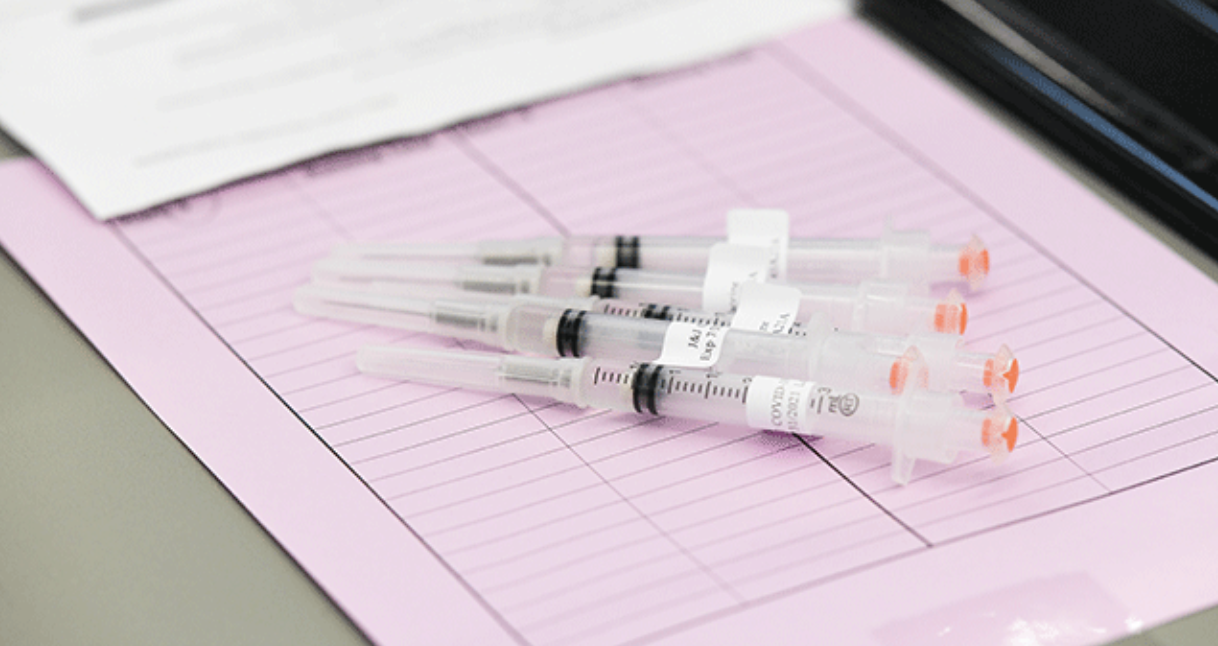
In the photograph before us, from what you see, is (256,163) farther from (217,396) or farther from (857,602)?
(857,602)

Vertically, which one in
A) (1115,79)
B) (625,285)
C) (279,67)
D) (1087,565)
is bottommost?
(1087,565)

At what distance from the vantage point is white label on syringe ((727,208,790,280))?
0.85 meters

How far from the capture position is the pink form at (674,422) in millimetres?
670

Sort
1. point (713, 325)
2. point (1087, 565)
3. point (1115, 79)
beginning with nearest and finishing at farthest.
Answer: point (1087, 565)
point (713, 325)
point (1115, 79)

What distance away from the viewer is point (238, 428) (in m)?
0.78

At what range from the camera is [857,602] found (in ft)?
2.18

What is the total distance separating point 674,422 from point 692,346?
4cm

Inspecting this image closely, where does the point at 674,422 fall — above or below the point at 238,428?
below

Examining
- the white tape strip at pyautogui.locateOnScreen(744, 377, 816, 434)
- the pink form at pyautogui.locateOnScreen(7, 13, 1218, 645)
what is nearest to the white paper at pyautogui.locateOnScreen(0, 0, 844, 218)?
the pink form at pyautogui.locateOnScreen(7, 13, 1218, 645)

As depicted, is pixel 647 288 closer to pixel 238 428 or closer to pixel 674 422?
pixel 674 422

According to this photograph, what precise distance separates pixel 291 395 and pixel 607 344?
7.4 inches

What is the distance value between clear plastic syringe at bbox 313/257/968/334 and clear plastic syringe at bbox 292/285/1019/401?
0.02 meters

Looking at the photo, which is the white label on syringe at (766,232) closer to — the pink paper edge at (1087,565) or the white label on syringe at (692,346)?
the white label on syringe at (692,346)

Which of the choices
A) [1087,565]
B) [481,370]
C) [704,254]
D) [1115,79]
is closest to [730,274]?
[704,254]
